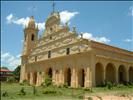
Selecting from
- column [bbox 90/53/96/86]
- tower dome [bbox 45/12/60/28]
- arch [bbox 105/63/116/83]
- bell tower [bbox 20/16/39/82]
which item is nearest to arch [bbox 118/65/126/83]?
arch [bbox 105/63/116/83]

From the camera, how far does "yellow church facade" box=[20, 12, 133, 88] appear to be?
31.4 meters

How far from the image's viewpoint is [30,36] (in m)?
48.2

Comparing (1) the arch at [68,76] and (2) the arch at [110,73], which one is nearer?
(2) the arch at [110,73]

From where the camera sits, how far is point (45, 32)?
42.9 m

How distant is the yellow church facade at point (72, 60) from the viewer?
103 ft

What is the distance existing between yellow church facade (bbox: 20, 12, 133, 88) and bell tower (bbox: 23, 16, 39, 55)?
91 centimetres

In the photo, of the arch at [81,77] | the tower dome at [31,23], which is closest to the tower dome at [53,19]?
the tower dome at [31,23]

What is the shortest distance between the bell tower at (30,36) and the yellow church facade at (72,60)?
0.91 meters

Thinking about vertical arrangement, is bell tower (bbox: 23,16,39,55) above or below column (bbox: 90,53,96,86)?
above

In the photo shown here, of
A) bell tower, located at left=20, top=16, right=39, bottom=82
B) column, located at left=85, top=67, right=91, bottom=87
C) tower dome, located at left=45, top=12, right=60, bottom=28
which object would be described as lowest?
column, located at left=85, top=67, right=91, bottom=87

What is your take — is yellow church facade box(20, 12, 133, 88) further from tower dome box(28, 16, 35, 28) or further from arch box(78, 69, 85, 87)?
tower dome box(28, 16, 35, 28)

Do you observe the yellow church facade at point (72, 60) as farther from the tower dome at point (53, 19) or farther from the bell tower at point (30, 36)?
the bell tower at point (30, 36)

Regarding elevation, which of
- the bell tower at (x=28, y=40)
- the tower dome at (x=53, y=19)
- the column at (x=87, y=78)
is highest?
the tower dome at (x=53, y=19)

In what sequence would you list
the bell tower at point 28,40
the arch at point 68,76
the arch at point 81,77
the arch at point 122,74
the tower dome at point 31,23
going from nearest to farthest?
1. the arch at point 81,77
2. the arch at point 68,76
3. the arch at point 122,74
4. the bell tower at point 28,40
5. the tower dome at point 31,23
